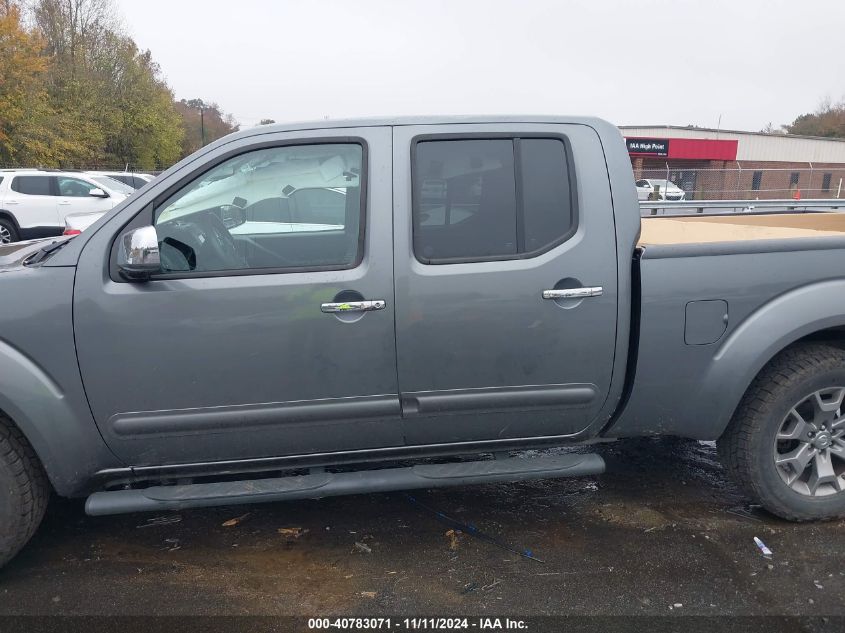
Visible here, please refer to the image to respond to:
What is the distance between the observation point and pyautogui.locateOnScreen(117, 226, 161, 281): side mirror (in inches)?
104

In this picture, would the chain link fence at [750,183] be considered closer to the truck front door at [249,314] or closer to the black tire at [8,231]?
the black tire at [8,231]

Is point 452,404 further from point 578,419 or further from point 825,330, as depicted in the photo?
point 825,330

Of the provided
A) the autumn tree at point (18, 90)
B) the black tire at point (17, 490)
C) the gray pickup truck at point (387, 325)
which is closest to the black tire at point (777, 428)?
the gray pickup truck at point (387, 325)

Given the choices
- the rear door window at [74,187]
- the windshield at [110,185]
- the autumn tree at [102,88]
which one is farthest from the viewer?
the autumn tree at [102,88]

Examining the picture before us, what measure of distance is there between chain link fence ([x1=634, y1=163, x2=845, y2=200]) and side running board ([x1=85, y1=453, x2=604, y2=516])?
69.8ft

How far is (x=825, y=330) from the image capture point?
3199 millimetres

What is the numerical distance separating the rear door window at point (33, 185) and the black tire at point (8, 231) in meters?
0.67

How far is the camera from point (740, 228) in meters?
4.62

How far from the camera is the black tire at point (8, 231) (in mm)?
13430

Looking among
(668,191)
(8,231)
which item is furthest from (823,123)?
(8,231)

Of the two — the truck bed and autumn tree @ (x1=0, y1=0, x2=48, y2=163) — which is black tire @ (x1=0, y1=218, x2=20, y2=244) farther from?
autumn tree @ (x1=0, y1=0, x2=48, y2=163)

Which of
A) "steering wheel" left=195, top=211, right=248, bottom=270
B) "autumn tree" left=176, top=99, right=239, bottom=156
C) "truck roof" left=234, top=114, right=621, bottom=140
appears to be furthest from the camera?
"autumn tree" left=176, top=99, right=239, bottom=156

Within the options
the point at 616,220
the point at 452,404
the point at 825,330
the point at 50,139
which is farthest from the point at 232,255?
the point at 50,139

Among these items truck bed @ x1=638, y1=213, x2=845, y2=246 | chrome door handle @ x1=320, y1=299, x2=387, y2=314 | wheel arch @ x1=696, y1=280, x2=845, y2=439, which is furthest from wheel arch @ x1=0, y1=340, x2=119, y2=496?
truck bed @ x1=638, y1=213, x2=845, y2=246
